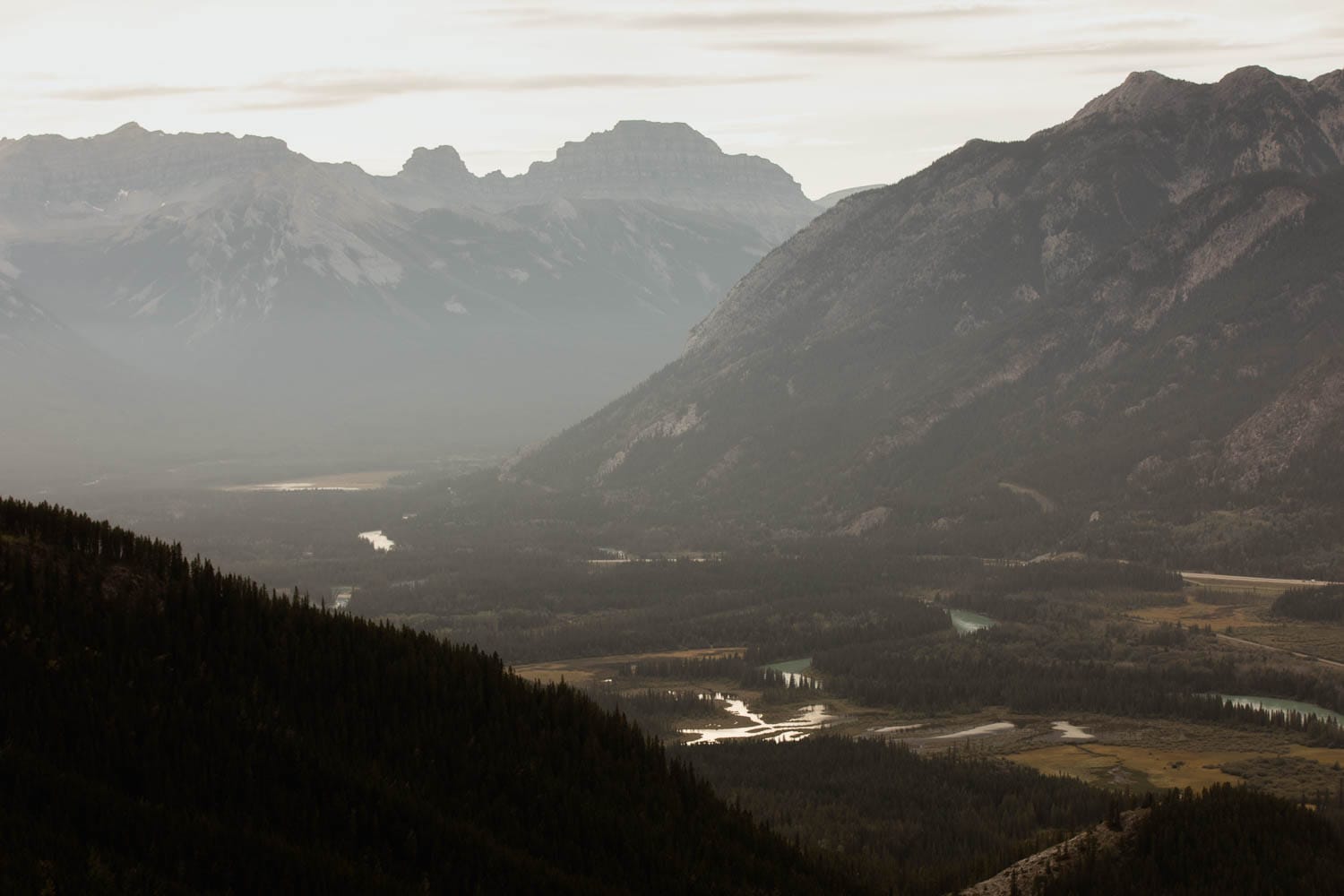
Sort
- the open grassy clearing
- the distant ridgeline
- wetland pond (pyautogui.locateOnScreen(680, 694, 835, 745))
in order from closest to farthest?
the distant ridgeline → the open grassy clearing → wetland pond (pyautogui.locateOnScreen(680, 694, 835, 745))

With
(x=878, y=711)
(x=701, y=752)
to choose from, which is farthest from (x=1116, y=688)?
(x=701, y=752)

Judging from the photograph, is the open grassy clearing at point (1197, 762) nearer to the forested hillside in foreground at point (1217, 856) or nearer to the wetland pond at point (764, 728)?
the wetland pond at point (764, 728)

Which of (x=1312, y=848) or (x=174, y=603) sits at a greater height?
(x=174, y=603)

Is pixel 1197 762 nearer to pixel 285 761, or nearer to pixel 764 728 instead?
pixel 764 728

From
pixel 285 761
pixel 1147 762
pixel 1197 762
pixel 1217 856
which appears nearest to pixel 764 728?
pixel 1147 762

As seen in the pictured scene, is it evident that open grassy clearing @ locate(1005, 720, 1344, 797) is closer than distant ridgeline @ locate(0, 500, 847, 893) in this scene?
No

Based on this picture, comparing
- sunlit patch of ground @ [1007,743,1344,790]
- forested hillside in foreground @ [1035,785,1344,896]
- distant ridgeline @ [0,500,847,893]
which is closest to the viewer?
distant ridgeline @ [0,500,847,893]

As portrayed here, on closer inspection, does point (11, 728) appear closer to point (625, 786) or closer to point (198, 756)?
point (198, 756)

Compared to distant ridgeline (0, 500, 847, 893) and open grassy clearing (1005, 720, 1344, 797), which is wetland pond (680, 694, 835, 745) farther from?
distant ridgeline (0, 500, 847, 893)

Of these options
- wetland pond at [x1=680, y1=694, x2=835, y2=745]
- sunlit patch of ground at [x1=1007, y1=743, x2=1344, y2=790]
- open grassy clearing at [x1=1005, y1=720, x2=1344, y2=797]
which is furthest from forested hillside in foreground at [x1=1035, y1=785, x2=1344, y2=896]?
wetland pond at [x1=680, y1=694, x2=835, y2=745]
